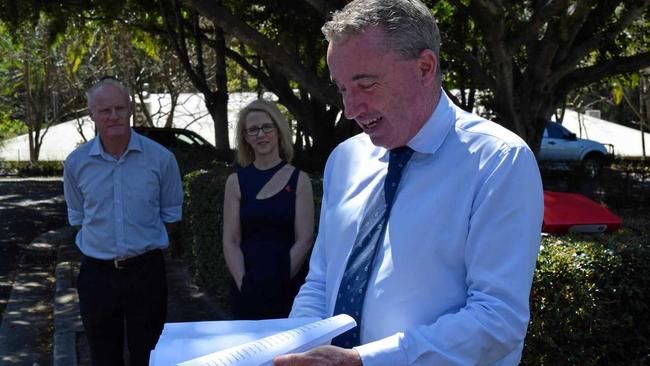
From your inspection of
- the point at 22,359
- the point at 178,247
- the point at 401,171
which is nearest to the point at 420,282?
the point at 401,171

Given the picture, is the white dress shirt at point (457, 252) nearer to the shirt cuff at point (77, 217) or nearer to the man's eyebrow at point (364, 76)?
the man's eyebrow at point (364, 76)

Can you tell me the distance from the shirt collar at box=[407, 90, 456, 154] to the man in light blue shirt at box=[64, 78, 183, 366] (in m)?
2.85

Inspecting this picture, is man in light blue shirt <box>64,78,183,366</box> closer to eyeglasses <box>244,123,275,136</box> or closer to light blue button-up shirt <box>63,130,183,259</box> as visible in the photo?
light blue button-up shirt <box>63,130,183,259</box>

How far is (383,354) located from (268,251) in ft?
8.50

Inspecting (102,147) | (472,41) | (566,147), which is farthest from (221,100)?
(566,147)

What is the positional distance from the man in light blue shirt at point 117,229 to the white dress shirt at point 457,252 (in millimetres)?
2770

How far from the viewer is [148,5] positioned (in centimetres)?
1452

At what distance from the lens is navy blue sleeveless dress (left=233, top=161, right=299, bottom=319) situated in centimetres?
438

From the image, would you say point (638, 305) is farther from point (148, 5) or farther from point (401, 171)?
point (148, 5)

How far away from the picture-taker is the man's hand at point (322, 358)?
Answer: 5.82ft

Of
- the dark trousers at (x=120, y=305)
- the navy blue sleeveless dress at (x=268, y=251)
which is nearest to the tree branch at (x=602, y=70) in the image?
the navy blue sleeveless dress at (x=268, y=251)

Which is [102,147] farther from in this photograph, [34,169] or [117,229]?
[34,169]

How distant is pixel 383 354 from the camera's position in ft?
6.05

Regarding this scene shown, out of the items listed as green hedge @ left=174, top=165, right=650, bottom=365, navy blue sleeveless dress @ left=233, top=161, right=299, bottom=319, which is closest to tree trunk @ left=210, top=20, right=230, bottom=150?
navy blue sleeveless dress @ left=233, top=161, right=299, bottom=319
